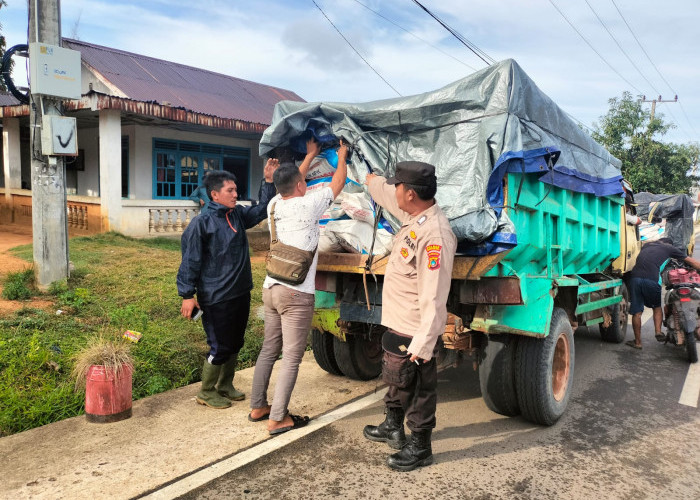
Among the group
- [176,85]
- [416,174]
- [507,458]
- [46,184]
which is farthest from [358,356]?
[176,85]

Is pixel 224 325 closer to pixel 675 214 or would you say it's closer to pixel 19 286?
pixel 19 286

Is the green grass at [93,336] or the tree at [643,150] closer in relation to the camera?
the green grass at [93,336]

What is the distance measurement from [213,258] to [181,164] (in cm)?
1134

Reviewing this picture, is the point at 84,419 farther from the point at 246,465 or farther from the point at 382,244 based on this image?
the point at 382,244

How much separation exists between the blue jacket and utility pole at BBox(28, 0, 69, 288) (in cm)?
375

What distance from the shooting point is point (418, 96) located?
398 centimetres

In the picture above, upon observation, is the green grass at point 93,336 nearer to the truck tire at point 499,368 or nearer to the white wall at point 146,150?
the truck tire at point 499,368

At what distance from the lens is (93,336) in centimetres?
518

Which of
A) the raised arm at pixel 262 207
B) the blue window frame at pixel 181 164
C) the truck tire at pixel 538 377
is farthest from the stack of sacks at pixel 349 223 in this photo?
the blue window frame at pixel 181 164

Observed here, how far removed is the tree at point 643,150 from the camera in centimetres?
2034

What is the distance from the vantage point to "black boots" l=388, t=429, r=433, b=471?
328 cm

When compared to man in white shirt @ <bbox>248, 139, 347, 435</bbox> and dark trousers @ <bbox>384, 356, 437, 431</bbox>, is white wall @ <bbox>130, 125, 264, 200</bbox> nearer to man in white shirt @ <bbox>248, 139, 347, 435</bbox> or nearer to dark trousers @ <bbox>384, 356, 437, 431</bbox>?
man in white shirt @ <bbox>248, 139, 347, 435</bbox>

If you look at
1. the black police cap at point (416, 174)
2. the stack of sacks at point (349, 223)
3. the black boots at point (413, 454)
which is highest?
the black police cap at point (416, 174)

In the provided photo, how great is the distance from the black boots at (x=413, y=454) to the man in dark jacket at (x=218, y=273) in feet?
4.84
